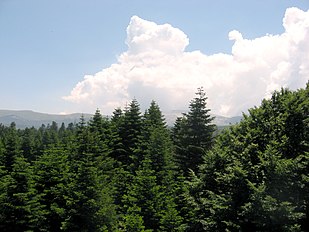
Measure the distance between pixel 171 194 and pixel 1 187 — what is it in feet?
57.9

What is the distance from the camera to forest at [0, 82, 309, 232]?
62.6ft

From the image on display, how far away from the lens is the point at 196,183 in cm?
2392

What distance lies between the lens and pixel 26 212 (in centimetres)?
2861

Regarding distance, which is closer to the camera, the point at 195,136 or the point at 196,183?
the point at 196,183

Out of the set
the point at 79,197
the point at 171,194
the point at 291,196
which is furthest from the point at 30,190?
the point at 291,196

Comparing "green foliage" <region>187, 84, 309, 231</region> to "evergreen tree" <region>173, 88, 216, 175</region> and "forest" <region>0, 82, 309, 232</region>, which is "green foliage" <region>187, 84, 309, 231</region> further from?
"evergreen tree" <region>173, 88, 216, 175</region>

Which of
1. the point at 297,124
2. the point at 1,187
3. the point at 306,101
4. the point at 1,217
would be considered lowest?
the point at 1,217

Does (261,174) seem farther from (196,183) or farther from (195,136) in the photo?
(195,136)

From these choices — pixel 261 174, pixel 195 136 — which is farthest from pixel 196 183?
pixel 195 136

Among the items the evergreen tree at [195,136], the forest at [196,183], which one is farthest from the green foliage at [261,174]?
the evergreen tree at [195,136]

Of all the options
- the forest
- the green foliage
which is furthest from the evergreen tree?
the green foliage

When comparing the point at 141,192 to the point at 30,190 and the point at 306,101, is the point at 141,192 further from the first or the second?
the point at 306,101

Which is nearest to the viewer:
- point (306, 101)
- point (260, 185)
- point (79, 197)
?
point (260, 185)

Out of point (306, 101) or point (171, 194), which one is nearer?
point (306, 101)
